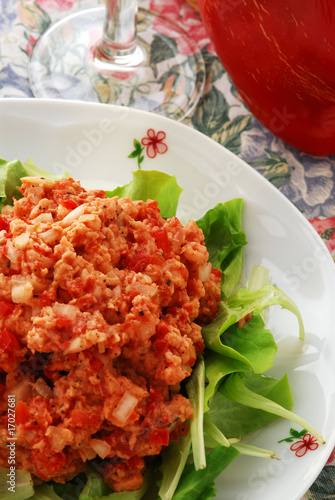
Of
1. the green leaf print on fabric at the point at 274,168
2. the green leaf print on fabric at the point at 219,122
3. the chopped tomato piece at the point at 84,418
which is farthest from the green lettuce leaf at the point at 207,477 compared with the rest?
the green leaf print on fabric at the point at 219,122

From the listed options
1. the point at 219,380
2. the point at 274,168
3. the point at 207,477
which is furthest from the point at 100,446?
the point at 274,168

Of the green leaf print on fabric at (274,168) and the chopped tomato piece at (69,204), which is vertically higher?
the chopped tomato piece at (69,204)

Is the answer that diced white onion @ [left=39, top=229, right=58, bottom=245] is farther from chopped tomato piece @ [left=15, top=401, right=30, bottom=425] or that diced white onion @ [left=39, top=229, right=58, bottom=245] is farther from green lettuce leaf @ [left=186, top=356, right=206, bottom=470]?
green lettuce leaf @ [left=186, top=356, right=206, bottom=470]

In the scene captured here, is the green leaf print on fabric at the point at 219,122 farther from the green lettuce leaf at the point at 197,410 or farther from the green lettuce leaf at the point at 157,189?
the green lettuce leaf at the point at 197,410

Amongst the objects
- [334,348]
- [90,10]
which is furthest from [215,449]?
[90,10]

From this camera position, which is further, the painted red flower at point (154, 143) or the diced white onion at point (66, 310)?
the painted red flower at point (154, 143)

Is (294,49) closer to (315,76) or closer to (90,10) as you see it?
(315,76)

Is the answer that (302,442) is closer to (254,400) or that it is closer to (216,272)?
(254,400)
